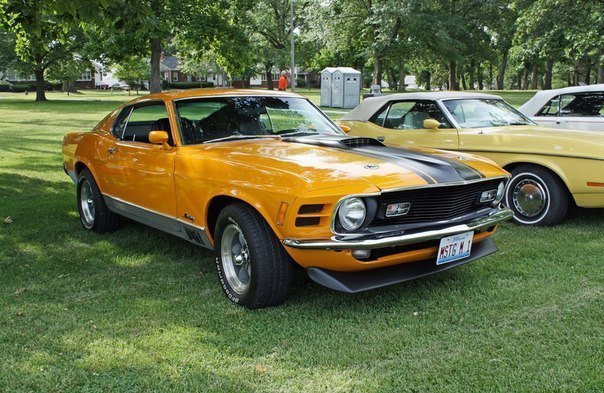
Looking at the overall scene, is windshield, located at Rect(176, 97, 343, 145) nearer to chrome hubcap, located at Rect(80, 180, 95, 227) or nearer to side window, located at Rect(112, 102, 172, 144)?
side window, located at Rect(112, 102, 172, 144)

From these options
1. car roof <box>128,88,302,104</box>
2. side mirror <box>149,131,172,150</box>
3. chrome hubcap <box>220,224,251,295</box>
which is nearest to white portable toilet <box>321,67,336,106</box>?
car roof <box>128,88,302,104</box>

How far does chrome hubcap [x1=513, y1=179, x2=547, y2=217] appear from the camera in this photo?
616 centimetres

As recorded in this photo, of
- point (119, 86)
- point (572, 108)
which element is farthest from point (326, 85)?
point (119, 86)

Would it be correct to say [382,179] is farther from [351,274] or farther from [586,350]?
[586,350]

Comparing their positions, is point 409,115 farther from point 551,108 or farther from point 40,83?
point 40,83

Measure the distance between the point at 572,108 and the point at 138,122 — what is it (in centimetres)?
614

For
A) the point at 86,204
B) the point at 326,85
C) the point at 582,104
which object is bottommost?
the point at 86,204

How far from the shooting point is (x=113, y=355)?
3.32 metres

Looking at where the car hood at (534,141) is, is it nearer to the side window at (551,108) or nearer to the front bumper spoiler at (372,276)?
the side window at (551,108)

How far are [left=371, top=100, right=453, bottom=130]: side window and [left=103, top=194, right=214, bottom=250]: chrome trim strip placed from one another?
145 inches

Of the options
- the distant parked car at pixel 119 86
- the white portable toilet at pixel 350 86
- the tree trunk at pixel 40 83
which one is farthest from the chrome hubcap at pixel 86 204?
the distant parked car at pixel 119 86

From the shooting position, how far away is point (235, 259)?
4090 millimetres

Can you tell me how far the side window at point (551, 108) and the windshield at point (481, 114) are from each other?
58.0 inches

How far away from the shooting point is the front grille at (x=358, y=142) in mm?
4602
